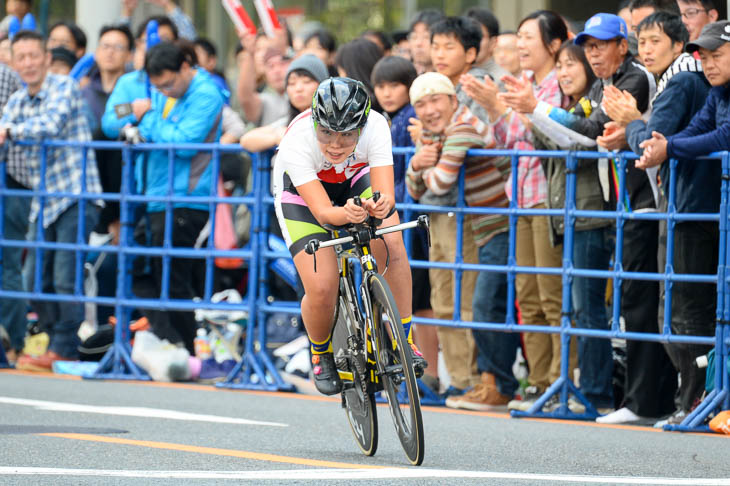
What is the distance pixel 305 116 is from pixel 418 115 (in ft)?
7.88

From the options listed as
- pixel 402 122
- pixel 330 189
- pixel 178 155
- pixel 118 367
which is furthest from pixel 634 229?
pixel 118 367

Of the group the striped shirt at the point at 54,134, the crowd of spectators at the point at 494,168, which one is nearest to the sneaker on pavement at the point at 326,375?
the crowd of spectators at the point at 494,168

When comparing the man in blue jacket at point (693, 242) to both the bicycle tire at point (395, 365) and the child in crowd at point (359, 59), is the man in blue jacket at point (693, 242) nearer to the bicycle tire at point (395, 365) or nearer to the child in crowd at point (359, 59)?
the bicycle tire at point (395, 365)

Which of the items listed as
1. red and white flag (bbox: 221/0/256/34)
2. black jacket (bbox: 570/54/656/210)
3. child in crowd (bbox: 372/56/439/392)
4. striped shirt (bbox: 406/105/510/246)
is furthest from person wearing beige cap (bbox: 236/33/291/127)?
black jacket (bbox: 570/54/656/210)

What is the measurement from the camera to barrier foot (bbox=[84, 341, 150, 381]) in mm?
11352

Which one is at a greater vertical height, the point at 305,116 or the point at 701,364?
the point at 305,116

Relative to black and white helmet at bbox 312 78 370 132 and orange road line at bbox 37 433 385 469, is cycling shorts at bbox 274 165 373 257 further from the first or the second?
orange road line at bbox 37 433 385 469

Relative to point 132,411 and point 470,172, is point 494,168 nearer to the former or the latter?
point 470,172

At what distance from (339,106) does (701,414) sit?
335cm

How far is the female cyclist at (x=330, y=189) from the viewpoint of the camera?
6922 millimetres

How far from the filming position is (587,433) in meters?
8.34

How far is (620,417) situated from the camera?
901 centimetres

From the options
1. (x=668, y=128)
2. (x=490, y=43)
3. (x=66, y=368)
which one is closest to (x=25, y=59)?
(x=66, y=368)

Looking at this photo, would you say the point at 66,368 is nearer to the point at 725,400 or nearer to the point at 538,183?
the point at 538,183
